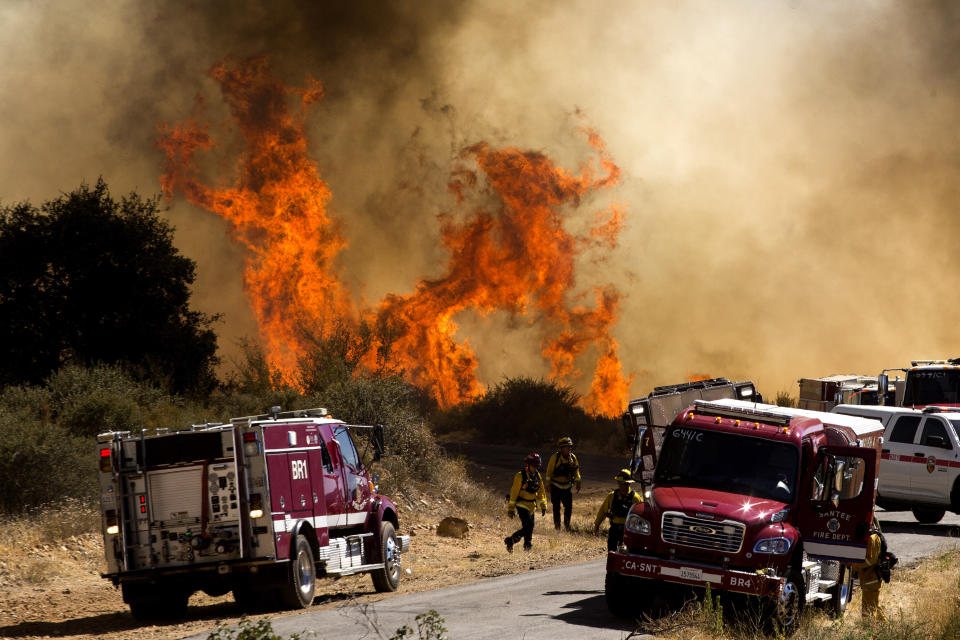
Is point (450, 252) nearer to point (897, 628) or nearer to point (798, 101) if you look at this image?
point (798, 101)

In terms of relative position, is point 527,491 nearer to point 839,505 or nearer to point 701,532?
point 701,532

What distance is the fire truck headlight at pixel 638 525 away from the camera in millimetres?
11578

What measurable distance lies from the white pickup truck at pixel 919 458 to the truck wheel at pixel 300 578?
11.5 meters

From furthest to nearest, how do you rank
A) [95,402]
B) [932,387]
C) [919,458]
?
[932,387] → [95,402] → [919,458]

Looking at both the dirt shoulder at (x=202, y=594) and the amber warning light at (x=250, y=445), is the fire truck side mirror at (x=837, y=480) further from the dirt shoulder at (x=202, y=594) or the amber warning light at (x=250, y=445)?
the amber warning light at (x=250, y=445)

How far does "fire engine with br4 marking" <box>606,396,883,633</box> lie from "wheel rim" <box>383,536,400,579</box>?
440 cm

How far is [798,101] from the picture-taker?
5747cm

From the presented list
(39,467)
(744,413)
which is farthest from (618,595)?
(39,467)

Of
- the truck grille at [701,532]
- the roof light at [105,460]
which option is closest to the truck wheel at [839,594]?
the truck grille at [701,532]

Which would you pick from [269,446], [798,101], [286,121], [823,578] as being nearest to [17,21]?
[286,121]

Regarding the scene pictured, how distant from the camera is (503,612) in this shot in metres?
12.6

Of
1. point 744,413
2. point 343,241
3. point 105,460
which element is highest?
point 343,241

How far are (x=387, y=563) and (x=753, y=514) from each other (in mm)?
6080

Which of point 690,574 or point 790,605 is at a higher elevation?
point 690,574
